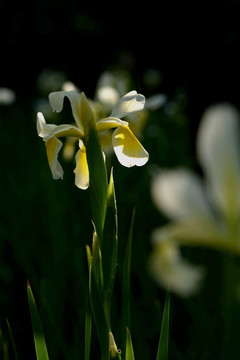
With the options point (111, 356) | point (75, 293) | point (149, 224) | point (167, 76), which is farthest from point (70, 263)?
point (167, 76)

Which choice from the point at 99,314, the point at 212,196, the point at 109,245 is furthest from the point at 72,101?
the point at 212,196

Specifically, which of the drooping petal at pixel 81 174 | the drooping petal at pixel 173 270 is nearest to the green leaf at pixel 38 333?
the drooping petal at pixel 81 174

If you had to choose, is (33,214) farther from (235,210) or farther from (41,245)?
(235,210)

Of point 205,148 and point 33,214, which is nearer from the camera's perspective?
point 205,148

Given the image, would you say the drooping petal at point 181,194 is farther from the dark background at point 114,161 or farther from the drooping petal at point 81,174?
the drooping petal at point 81,174

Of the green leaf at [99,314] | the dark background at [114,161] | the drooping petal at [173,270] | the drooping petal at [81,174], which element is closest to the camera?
the drooping petal at [173,270]

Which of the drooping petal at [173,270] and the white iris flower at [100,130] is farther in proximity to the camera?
the white iris flower at [100,130]
